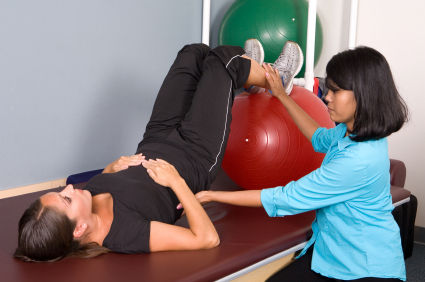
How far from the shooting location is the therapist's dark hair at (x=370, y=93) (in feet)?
4.71

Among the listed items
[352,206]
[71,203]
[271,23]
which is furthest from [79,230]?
[271,23]

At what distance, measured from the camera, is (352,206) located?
154 cm

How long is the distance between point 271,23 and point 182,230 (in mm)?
1679

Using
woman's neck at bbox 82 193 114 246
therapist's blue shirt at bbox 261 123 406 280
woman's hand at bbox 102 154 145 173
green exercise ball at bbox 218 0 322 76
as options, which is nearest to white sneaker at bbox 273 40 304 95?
green exercise ball at bbox 218 0 322 76

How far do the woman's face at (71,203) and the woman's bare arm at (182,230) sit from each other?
0.75 feet

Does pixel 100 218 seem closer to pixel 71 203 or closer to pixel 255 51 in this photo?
pixel 71 203

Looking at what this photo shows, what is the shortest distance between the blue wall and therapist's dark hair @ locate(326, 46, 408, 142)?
1.58m

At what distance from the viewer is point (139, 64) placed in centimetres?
292

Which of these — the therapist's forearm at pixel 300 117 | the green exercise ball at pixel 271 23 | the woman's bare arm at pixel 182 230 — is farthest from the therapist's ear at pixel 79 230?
the green exercise ball at pixel 271 23

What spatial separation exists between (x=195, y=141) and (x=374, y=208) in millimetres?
768

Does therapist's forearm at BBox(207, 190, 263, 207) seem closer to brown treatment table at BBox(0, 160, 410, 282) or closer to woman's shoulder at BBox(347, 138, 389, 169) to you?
brown treatment table at BBox(0, 160, 410, 282)

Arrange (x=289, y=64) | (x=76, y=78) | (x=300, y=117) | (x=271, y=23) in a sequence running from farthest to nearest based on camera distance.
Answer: (x=271, y=23)
(x=76, y=78)
(x=289, y=64)
(x=300, y=117)

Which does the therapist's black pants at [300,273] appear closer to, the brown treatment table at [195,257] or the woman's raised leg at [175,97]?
the brown treatment table at [195,257]

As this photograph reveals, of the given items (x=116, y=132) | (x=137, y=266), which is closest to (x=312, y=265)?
(x=137, y=266)
